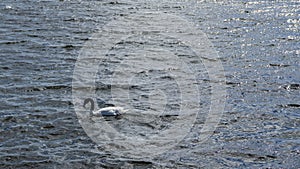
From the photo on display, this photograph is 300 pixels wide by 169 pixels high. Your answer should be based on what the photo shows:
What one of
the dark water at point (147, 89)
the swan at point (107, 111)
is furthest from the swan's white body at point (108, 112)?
the dark water at point (147, 89)

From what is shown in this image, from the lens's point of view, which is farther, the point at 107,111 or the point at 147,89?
the point at 147,89

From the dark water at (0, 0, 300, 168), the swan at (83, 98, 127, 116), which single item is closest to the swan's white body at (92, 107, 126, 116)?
the swan at (83, 98, 127, 116)

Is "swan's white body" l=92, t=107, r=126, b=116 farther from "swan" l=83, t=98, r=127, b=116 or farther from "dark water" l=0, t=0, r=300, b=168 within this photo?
"dark water" l=0, t=0, r=300, b=168

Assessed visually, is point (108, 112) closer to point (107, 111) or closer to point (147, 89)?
point (107, 111)

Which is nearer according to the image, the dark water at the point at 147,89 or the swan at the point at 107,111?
the dark water at the point at 147,89

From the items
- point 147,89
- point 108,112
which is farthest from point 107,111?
point 147,89

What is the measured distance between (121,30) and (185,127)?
12242 millimetres

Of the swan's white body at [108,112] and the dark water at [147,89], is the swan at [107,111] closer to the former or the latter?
the swan's white body at [108,112]

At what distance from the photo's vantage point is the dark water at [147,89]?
1397cm

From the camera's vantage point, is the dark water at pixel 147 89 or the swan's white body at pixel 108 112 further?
the swan's white body at pixel 108 112

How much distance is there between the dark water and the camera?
14.0 metres

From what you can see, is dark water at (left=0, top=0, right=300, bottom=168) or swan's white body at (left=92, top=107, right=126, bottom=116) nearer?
dark water at (left=0, top=0, right=300, bottom=168)

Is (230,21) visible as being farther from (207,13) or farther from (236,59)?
(236,59)

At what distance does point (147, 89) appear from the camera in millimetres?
18859
